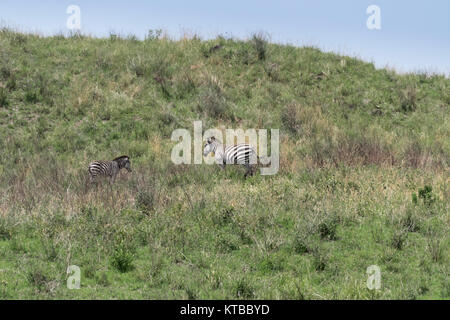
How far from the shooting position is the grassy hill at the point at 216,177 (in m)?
7.89

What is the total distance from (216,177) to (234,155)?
4.31 ft

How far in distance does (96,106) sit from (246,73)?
8.87 m

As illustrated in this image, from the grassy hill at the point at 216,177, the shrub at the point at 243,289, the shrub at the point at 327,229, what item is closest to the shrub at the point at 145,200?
the grassy hill at the point at 216,177

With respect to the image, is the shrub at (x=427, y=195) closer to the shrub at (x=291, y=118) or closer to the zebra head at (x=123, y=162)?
the zebra head at (x=123, y=162)

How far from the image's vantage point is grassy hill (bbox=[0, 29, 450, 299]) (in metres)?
7.89

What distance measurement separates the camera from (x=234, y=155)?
15.9 metres

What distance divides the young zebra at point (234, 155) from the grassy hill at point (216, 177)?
44 centimetres

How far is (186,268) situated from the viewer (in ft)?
26.9

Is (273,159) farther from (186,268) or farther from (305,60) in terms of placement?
(305,60)

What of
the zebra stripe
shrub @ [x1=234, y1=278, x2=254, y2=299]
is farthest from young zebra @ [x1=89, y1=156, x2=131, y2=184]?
shrub @ [x1=234, y1=278, x2=254, y2=299]

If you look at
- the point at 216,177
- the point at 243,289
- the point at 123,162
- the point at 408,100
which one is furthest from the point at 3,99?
the point at 408,100

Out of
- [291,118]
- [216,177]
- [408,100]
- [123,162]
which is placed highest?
[408,100]

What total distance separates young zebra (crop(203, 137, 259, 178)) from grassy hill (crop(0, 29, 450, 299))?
44 centimetres

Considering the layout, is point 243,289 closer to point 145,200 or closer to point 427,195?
point 145,200
